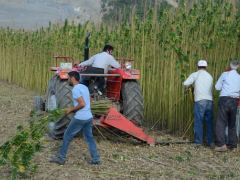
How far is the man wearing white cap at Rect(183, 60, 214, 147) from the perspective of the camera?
219 inches

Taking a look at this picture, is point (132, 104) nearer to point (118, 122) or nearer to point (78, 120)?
point (118, 122)

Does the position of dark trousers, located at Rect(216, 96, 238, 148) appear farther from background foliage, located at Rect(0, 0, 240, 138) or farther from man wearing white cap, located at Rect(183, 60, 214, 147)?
background foliage, located at Rect(0, 0, 240, 138)

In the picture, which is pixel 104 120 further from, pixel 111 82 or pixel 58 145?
pixel 111 82

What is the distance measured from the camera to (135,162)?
445 cm

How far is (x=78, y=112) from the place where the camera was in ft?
13.4

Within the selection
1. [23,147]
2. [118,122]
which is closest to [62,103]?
[118,122]

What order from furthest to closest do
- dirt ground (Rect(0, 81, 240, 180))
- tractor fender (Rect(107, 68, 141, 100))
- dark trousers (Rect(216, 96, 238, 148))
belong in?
tractor fender (Rect(107, 68, 141, 100)) < dark trousers (Rect(216, 96, 238, 148)) < dirt ground (Rect(0, 81, 240, 180))

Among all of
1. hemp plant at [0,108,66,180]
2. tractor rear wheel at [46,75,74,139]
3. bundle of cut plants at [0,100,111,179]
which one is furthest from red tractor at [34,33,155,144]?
hemp plant at [0,108,66,180]

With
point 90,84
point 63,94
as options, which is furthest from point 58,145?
point 90,84

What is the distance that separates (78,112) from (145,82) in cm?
353

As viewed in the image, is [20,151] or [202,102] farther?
[202,102]

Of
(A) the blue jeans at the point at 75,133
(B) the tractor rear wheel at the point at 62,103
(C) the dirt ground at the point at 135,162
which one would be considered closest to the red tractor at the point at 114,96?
(B) the tractor rear wheel at the point at 62,103

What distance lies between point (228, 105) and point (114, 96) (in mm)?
2104

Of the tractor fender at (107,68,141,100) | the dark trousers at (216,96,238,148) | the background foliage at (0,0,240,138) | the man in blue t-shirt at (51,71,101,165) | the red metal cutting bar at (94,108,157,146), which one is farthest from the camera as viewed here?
the background foliage at (0,0,240,138)
